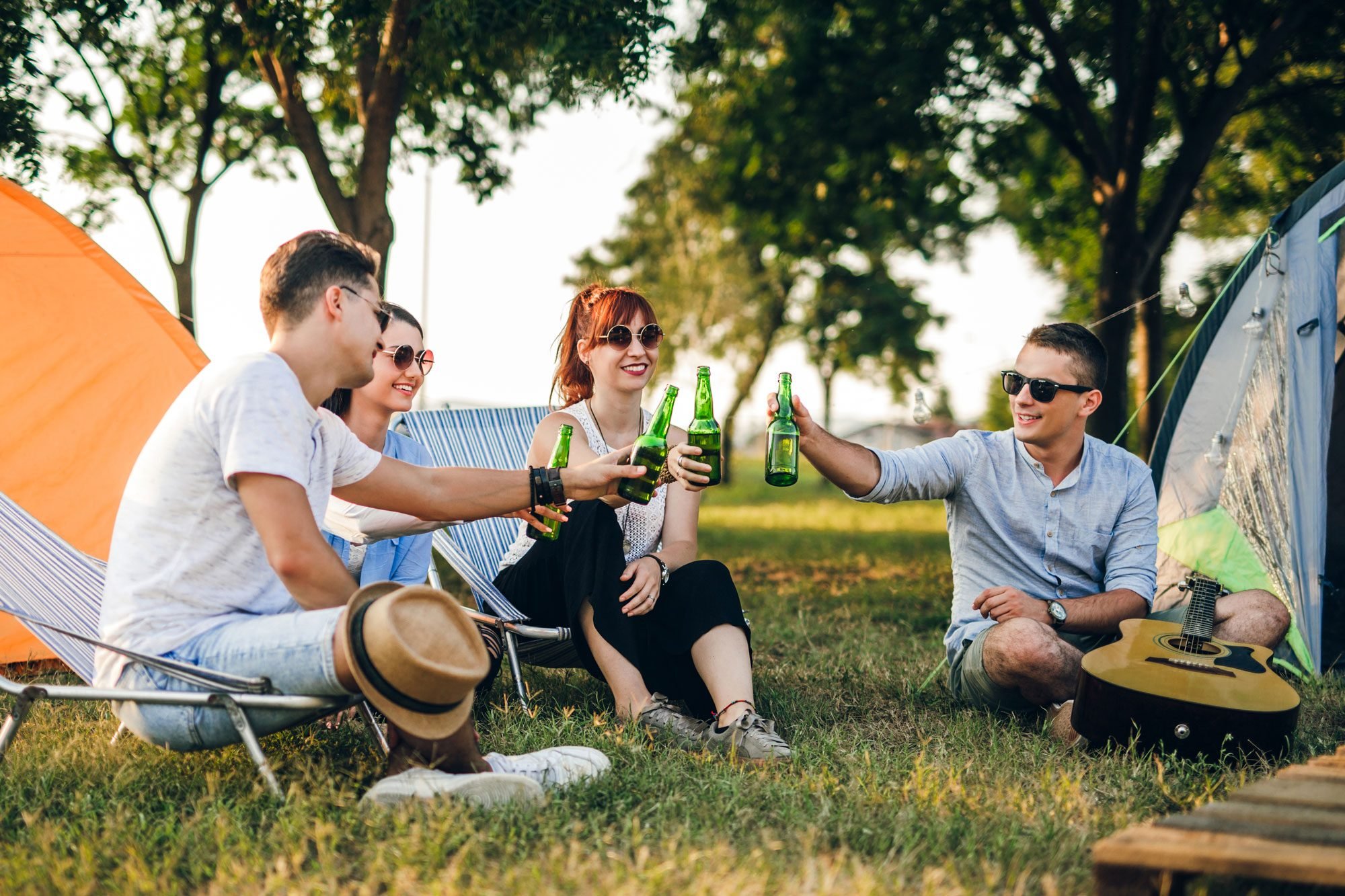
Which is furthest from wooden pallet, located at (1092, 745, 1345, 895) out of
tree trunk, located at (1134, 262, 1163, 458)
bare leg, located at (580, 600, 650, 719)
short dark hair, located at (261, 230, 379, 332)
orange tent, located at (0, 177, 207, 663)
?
tree trunk, located at (1134, 262, 1163, 458)

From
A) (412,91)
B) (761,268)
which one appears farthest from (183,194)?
(761,268)

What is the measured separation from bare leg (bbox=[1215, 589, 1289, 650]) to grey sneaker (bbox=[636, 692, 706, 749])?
5.64 feet

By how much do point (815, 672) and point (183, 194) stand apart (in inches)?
293

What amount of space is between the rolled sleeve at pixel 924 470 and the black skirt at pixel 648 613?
0.58 meters

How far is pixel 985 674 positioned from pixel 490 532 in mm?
2158

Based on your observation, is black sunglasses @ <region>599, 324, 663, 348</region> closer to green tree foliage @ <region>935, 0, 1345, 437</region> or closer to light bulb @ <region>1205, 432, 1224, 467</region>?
light bulb @ <region>1205, 432, 1224, 467</region>

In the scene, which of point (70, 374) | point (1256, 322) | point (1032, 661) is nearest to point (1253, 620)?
point (1032, 661)

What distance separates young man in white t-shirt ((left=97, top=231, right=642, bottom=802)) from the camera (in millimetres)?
2439

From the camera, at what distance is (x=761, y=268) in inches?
968

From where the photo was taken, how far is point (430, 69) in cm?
621

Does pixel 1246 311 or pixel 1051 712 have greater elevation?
pixel 1246 311

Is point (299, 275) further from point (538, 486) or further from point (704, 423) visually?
point (704, 423)

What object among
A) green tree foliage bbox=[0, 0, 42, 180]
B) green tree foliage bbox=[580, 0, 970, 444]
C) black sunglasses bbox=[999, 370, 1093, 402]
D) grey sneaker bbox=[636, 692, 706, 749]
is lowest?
grey sneaker bbox=[636, 692, 706, 749]

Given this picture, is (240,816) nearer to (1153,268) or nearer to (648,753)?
(648,753)
